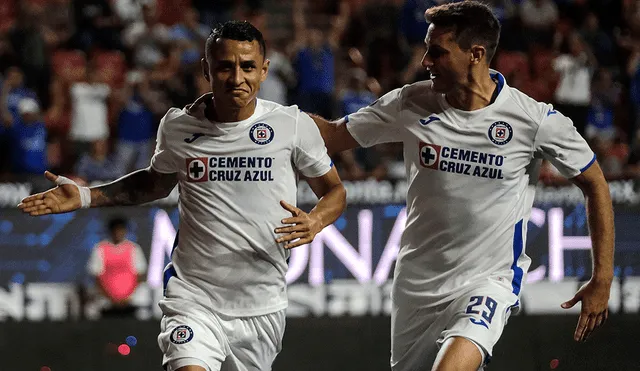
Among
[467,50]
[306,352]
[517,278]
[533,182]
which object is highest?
[467,50]

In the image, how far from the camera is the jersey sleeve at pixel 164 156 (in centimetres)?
588

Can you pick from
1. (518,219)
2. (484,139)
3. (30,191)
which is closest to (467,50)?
(484,139)

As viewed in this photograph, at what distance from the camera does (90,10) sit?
15609 millimetres

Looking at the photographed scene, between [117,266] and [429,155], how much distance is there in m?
5.83

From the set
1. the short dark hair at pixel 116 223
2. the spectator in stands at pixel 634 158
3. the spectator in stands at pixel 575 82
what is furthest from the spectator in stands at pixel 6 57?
the spectator in stands at pixel 634 158

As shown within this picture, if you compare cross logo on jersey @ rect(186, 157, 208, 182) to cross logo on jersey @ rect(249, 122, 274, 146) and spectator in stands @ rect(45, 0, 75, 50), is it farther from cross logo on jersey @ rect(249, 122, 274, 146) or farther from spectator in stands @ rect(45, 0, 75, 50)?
spectator in stands @ rect(45, 0, 75, 50)

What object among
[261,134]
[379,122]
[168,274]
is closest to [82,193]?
[168,274]

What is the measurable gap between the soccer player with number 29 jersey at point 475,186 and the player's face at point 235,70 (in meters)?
0.91

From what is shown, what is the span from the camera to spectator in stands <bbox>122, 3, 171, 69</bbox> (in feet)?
48.4

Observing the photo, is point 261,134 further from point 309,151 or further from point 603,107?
point 603,107

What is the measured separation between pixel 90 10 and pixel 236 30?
10.5 metres

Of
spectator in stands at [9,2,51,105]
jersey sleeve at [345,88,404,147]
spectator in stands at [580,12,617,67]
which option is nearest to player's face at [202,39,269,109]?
jersey sleeve at [345,88,404,147]

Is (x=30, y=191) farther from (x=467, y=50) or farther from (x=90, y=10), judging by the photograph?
(x=467, y=50)

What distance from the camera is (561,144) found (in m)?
5.85
